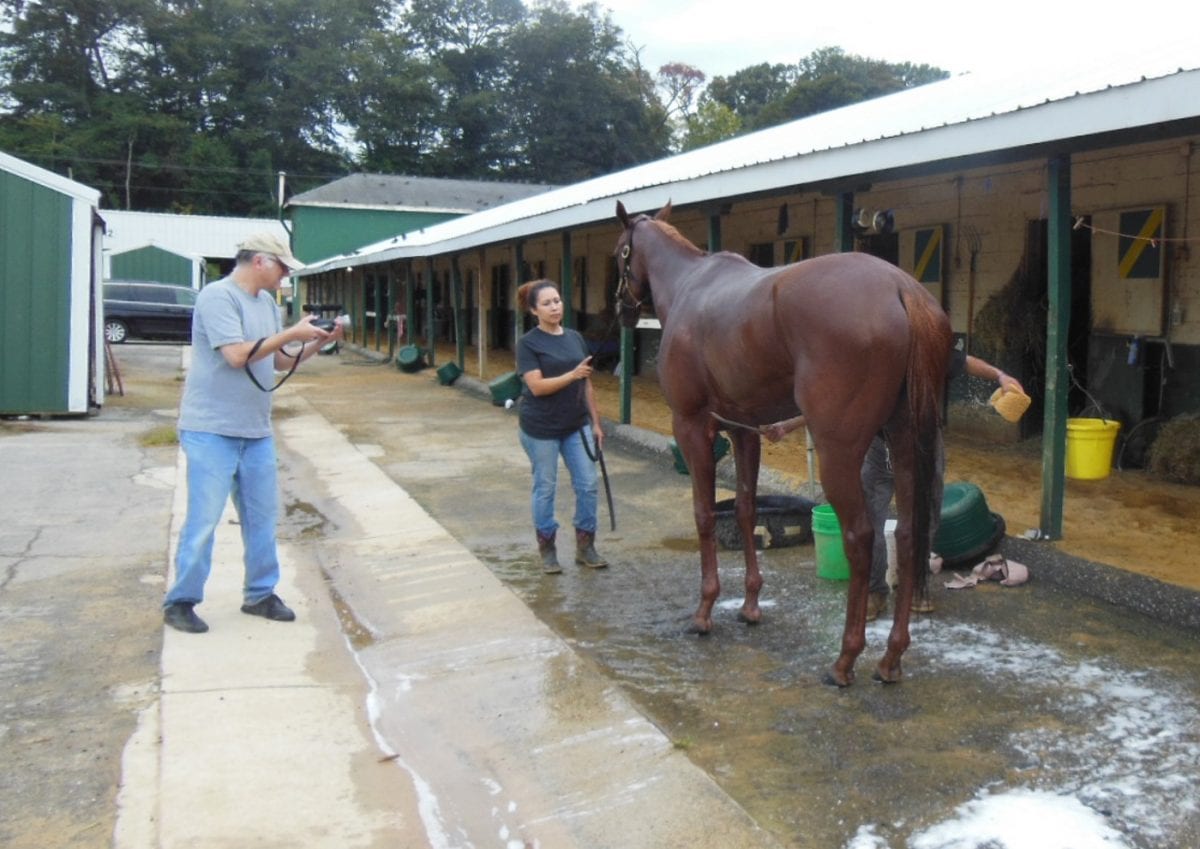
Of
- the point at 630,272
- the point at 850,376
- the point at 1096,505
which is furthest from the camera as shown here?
the point at 1096,505

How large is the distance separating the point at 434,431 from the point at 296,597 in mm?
6889

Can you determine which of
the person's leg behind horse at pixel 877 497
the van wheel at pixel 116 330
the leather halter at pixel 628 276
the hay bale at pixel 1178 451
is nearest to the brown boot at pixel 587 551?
the leather halter at pixel 628 276

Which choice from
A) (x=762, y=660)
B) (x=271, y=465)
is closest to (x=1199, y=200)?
(x=762, y=660)

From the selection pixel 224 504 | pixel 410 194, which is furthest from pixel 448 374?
pixel 410 194

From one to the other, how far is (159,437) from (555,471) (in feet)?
23.2

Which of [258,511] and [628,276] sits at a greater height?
[628,276]

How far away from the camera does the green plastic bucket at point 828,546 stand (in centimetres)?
562

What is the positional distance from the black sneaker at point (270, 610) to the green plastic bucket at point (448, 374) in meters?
13.2

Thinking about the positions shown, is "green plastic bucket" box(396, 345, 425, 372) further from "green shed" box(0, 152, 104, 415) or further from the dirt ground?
the dirt ground

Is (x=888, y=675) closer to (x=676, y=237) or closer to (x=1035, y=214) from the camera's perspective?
(x=676, y=237)

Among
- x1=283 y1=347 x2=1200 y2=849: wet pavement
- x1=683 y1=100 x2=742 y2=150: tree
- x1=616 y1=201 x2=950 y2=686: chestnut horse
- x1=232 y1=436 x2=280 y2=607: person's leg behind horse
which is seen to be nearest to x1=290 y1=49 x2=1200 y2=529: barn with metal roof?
x1=283 y1=347 x2=1200 y2=849: wet pavement

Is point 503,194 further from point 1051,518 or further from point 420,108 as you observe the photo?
point 1051,518

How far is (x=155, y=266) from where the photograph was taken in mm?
39219

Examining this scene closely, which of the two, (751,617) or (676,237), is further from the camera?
(676,237)
